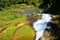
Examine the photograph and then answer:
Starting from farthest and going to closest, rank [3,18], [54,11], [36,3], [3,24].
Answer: [36,3]
[54,11]
[3,18]
[3,24]

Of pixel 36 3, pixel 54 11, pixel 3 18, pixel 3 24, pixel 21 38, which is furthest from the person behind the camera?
pixel 36 3

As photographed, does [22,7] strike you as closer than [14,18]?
No

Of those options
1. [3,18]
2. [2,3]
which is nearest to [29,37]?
[3,18]

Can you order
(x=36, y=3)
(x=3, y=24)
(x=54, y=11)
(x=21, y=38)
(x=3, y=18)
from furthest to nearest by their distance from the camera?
(x=36, y=3) < (x=54, y=11) < (x=3, y=18) < (x=3, y=24) < (x=21, y=38)

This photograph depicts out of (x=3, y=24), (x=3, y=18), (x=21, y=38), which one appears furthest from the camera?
(x=3, y=18)

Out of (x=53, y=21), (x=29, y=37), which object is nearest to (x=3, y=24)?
(x=29, y=37)

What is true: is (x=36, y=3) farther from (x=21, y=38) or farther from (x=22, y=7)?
(x=21, y=38)

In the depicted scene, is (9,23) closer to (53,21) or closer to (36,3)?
(53,21)

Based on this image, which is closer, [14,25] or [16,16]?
[14,25]

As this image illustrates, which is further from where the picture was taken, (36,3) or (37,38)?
(36,3)
